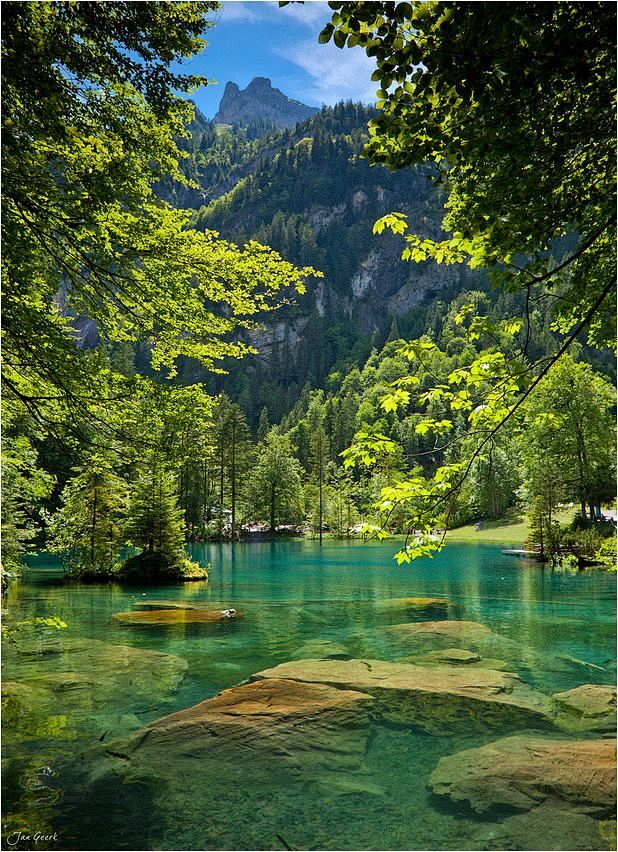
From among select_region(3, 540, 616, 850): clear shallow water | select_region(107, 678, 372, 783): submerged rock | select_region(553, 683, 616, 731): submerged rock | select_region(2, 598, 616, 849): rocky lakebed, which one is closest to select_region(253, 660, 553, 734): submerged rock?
select_region(2, 598, 616, 849): rocky lakebed

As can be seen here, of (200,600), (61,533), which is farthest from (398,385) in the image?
Result: (61,533)

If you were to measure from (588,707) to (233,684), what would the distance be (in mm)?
6476

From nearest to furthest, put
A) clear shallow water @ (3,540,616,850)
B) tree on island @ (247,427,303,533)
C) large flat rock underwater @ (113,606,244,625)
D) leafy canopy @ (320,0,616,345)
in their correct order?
1. leafy canopy @ (320,0,616,345)
2. clear shallow water @ (3,540,616,850)
3. large flat rock underwater @ (113,606,244,625)
4. tree on island @ (247,427,303,533)

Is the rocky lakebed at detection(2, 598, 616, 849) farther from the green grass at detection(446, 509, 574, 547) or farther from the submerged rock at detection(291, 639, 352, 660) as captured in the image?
the green grass at detection(446, 509, 574, 547)

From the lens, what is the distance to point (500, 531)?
65375 millimetres

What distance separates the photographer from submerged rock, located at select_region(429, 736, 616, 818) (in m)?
5.97

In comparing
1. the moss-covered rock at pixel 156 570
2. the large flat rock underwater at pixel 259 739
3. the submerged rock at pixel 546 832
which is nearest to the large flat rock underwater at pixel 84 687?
the large flat rock underwater at pixel 259 739

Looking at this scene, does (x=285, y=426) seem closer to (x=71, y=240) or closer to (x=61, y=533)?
(x=61, y=533)

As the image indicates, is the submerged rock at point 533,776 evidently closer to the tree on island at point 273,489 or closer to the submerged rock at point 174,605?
the submerged rock at point 174,605

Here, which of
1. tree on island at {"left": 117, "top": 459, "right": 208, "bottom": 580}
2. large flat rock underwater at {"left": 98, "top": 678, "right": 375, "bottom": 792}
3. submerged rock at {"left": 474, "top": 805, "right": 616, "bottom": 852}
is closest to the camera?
submerged rock at {"left": 474, "top": 805, "right": 616, "bottom": 852}

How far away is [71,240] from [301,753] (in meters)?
8.17

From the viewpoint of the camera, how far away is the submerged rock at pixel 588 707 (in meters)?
8.35

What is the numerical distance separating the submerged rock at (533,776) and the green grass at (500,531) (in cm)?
4967

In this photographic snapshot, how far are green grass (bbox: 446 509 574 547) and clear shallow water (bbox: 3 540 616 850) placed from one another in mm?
34557
